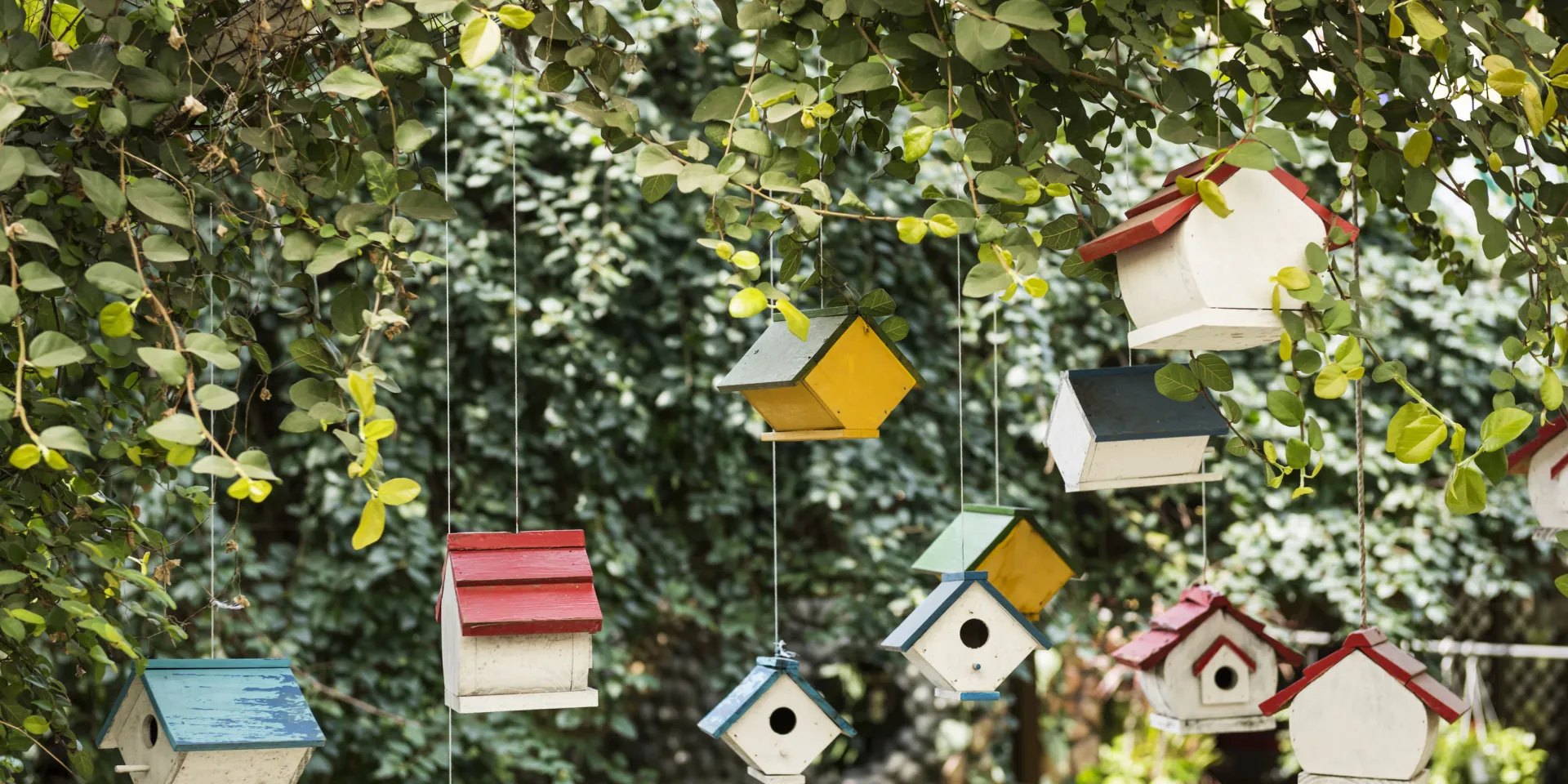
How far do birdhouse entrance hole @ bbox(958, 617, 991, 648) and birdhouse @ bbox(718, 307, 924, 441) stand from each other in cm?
28

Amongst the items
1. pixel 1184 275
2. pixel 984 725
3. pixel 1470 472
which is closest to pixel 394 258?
pixel 1184 275

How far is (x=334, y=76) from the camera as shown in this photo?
922 mm

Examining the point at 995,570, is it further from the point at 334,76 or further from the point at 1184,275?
the point at 334,76

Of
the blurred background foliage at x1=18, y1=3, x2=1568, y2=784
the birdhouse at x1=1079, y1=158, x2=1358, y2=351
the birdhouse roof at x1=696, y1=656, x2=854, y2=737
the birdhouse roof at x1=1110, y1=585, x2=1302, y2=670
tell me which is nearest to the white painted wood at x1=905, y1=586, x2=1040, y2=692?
the birdhouse roof at x1=696, y1=656, x2=854, y2=737

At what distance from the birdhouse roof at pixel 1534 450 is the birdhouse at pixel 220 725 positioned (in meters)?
1.28

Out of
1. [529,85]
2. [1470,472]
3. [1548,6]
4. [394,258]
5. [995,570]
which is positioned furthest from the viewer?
[529,85]

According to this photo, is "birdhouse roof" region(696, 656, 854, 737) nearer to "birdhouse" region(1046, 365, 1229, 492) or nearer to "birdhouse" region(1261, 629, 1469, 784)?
"birdhouse" region(1046, 365, 1229, 492)

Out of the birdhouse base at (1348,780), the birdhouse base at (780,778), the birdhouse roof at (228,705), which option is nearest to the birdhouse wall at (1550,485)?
the birdhouse base at (1348,780)

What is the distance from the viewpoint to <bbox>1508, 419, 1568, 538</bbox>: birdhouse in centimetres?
147

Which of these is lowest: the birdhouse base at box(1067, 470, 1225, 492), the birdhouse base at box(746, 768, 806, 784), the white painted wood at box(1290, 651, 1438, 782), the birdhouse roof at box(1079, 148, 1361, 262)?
the birdhouse base at box(746, 768, 806, 784)

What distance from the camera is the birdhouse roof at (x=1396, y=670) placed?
1.48 metres

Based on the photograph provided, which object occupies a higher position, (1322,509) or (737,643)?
(1322,509)

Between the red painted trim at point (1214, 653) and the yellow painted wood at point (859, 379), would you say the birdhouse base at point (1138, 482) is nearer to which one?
the yellow painted wood at point (859, 379)

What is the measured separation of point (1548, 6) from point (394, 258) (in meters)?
1.22
